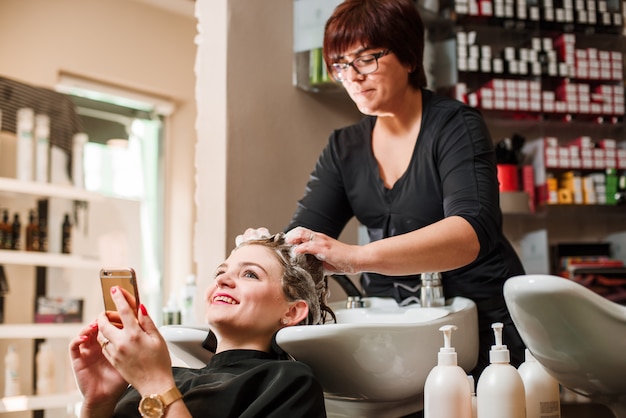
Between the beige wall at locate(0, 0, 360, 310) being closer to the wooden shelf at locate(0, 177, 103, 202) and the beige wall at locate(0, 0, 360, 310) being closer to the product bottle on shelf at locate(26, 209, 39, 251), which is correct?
the wooden shelf at locate(0, 177, 103, 202)

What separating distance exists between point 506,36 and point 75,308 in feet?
8.82

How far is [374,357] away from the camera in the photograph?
48.2 inches

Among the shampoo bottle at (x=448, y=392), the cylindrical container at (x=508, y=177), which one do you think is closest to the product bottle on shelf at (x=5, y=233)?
the cylindrical container at (x=508, y=177)

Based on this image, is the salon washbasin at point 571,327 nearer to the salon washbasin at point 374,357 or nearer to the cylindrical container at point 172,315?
the salon washbasin at point 374,357

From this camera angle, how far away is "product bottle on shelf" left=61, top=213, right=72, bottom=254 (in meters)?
3.89

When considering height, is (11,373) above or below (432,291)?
below

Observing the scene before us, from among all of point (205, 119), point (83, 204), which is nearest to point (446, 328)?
point (205, 119)

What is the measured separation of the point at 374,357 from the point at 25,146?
297cm

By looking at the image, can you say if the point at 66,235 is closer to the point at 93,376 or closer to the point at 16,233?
the point at 16,233

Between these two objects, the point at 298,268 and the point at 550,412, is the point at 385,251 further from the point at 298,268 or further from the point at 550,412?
the point at 550,412

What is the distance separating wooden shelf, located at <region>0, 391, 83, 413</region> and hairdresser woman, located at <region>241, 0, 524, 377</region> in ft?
7.72

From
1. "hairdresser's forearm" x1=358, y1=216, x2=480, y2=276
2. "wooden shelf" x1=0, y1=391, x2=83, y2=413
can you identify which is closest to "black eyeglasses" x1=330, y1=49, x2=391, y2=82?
"hairdresser's forearm" x1=358, y1=216, x2=480, y2=276

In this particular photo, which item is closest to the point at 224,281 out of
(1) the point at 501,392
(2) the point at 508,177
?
(1) the point at 501,392

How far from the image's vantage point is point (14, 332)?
3.54 metres
